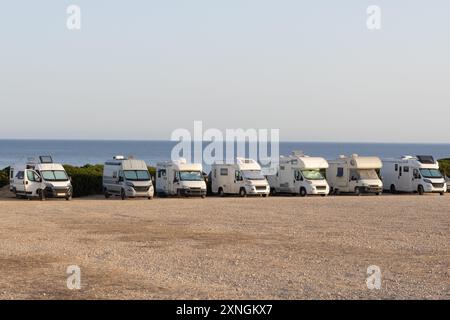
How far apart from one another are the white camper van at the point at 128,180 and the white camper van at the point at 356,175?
35.4 ft

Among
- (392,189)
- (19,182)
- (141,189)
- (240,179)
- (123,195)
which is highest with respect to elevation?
(19,182)

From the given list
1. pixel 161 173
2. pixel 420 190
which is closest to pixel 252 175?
pixel 161 173

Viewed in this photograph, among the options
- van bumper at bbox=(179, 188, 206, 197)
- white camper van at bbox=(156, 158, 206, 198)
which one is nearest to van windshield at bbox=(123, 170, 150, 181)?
white camper van at bbox=(156, 158, 206, 198)

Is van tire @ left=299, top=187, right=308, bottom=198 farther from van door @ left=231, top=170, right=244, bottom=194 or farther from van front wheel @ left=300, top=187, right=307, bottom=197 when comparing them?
van door @ left=231, top=170, right=244, bottom=194

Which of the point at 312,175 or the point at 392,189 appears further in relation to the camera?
the point at 392,189

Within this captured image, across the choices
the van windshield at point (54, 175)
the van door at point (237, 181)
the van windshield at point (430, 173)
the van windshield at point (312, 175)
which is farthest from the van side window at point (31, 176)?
the van windshield at point (430, 173)

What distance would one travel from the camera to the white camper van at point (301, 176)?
133ft

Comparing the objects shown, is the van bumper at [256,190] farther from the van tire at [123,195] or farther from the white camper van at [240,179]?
the van tire at [123,195]

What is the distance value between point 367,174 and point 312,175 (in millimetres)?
3391

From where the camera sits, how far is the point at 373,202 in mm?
35688

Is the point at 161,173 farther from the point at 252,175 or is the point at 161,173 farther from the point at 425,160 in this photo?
the point at 425,160

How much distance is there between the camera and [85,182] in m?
40.6

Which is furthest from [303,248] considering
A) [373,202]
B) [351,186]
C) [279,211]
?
[351,186]
